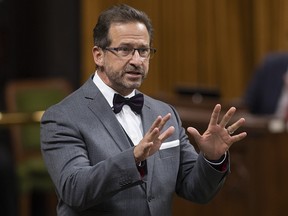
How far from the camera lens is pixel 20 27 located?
6.86m

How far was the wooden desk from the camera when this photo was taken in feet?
14.4

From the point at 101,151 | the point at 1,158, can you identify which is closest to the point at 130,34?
the point at 101,151

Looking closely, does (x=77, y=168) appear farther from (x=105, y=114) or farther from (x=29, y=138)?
(x=29, y=138)

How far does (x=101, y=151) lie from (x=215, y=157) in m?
0.28

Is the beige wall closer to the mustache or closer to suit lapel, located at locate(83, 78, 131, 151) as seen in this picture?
suit lapel, located at locate(83, 78, 131, 151)

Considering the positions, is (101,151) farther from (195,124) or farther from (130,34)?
(195,124)

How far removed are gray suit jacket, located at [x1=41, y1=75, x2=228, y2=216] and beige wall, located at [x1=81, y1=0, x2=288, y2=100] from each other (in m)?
4.14

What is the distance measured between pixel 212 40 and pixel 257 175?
2448 millimetres

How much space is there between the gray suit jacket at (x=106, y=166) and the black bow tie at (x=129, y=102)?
2cm

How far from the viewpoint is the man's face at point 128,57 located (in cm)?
214

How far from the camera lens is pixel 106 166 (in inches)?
83.6

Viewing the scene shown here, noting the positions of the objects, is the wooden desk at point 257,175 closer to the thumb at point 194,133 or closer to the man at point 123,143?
the man at point 123,143

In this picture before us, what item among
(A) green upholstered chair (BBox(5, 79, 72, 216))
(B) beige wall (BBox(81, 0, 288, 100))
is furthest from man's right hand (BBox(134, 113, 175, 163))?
(B) beige wall (BBox(81, 0, 288, 100))

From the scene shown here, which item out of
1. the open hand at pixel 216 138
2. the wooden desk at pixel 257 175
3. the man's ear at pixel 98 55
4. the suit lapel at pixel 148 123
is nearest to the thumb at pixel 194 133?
the open hand at pixel 216 138
